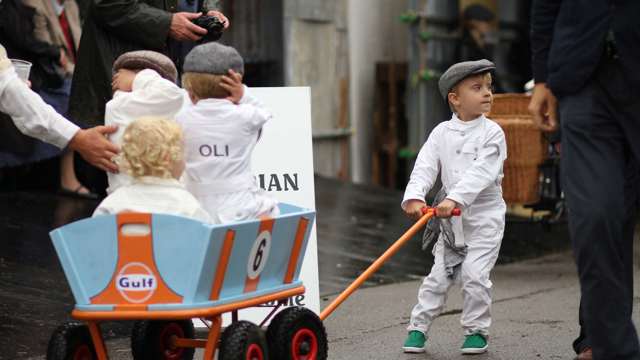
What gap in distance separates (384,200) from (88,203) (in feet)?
10.9

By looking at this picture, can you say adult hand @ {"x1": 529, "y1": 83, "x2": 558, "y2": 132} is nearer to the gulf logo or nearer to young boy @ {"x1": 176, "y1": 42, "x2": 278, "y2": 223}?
young boy @ {"x1": 176, "y1": 42, "x2": 278, "y2": 223}

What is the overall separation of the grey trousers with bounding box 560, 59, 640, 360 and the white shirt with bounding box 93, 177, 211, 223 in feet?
4.36

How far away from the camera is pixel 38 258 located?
9.20 m

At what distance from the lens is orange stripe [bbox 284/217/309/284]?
577 cm

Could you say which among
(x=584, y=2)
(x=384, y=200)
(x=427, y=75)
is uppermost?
(x=584, y=2)

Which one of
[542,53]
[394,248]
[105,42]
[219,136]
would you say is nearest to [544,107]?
[542,53]

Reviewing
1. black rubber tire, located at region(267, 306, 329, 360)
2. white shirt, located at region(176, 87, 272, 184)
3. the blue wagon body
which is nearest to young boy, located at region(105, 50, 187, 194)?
white shirt, located at region(176, 87, 272, 184)

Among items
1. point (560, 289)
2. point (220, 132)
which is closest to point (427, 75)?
point (560, 289)

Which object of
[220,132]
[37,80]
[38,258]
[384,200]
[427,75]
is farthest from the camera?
[427,75]

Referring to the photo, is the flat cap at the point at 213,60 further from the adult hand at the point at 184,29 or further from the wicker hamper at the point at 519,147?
the wicker hamper at the point at 519,147

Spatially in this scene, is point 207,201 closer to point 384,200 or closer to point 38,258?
point 38,258

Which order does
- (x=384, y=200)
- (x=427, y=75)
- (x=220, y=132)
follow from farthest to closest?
1. (x=427, y=75)
2. (x=384, y=200)
3. (x=220, y=132)

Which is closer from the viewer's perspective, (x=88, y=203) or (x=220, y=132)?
(x=220, y=132)

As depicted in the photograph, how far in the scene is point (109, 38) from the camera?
285 inches
